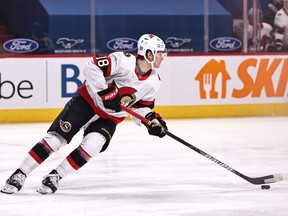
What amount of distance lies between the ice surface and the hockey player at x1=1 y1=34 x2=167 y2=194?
0.15 meters

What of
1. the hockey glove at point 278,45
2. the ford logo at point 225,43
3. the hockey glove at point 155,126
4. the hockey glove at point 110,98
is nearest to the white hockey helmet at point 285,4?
the hockey glove at point 278,45

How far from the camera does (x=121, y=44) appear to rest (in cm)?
1052

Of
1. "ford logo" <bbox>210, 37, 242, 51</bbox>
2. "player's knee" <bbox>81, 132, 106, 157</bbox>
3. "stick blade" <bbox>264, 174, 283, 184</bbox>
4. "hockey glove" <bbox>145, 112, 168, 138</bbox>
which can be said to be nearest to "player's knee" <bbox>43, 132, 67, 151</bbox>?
"player's knee" <bbox>81, 132, 106, 157</bbox>

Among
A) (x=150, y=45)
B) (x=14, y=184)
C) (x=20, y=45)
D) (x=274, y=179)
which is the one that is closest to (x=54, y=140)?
(x=14, y=184)

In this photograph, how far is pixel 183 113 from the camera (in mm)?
10430

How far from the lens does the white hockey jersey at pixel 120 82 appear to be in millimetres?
5027

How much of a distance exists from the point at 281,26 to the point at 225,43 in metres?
0.73

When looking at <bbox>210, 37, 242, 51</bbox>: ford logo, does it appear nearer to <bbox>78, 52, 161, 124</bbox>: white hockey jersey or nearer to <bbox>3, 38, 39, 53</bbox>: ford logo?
<bbox>3, 38, 39, 53</bbox>: ford logo

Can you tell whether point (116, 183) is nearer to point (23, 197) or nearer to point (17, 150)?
point (23, 197)

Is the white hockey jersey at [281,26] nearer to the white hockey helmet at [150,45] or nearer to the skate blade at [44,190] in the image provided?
the white hockey helmet at [150,45]

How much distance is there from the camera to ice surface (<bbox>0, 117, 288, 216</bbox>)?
4.53 m

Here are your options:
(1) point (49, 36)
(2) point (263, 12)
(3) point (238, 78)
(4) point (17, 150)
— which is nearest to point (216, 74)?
(3) point (238, 78)

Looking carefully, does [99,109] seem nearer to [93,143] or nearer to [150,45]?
[93,143]

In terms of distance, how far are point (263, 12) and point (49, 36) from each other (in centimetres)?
257
